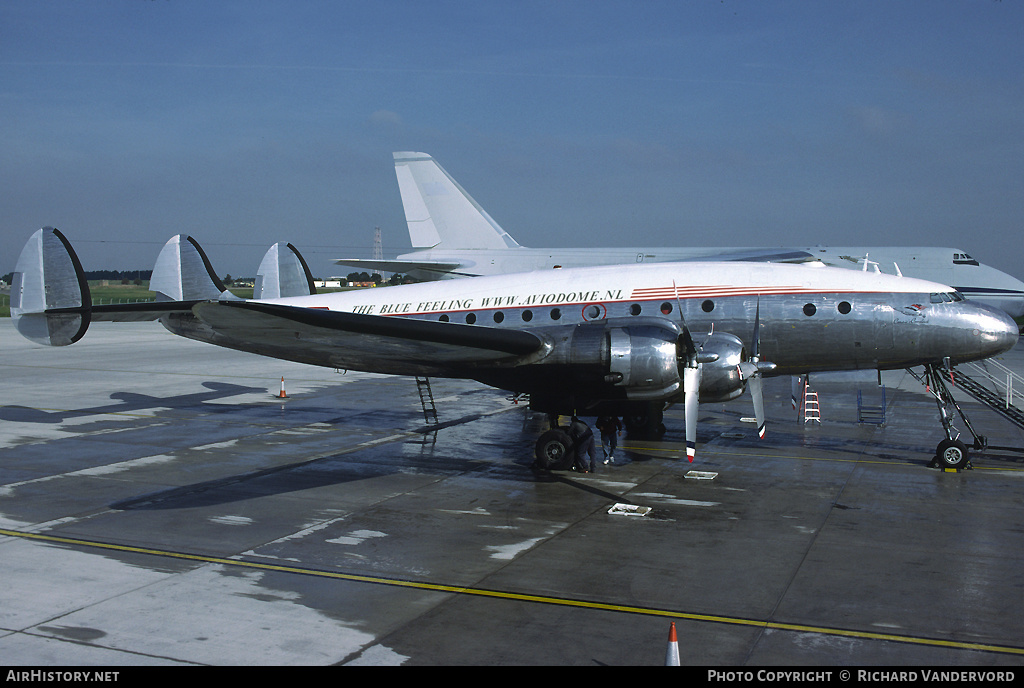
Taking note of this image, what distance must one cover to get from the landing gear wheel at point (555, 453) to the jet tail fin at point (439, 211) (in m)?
21.8

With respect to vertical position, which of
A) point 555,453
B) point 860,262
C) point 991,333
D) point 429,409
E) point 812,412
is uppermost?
point 860,262

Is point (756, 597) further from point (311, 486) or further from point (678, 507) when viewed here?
point (311, 486)

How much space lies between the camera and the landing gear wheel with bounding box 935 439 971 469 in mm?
14883

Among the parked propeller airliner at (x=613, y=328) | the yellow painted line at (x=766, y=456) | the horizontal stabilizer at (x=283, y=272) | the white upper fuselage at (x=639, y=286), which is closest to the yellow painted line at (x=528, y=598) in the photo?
the parked propeller airliner at (x=613, y=328)

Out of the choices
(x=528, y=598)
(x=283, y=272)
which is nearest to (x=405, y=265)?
(x=283, y=272)

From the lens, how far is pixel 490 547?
10.3 meters

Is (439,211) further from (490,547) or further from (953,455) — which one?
(490,547)

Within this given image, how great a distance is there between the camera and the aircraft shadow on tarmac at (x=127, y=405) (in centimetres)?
2045

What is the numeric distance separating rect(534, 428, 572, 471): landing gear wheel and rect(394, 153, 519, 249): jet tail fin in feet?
71.4

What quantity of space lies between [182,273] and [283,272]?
2624mm

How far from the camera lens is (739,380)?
13070mm

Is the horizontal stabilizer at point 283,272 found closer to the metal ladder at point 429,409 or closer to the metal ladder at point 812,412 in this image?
the metal ladder at point 429,409

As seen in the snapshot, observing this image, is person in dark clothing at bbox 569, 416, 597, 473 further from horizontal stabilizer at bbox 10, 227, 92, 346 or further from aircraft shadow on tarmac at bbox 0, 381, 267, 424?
aircraft shadow on tarmac at bbox 0, 381, 267, 424
